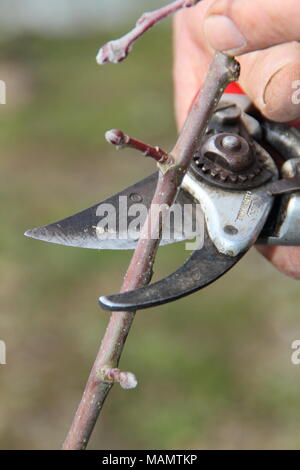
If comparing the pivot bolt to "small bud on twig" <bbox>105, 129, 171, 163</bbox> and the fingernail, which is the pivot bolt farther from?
"small bud on twig" <bbox>105, 129, 171, 163</bbox>

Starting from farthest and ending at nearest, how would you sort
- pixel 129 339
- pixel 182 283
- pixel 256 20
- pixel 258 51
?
pixel 129 339 → pixel 258 51 → pixel 256 20 → pixel 182 283

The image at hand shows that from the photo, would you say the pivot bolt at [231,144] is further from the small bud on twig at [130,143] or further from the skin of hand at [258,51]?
the small bud on twig at [130,143]

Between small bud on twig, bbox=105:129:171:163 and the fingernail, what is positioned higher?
the fingernail

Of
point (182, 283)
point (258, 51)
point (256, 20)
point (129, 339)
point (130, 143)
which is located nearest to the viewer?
point (130, 143)

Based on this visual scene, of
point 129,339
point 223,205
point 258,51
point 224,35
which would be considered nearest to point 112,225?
point 223,205

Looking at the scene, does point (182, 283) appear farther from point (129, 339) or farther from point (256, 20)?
point (129, 339)

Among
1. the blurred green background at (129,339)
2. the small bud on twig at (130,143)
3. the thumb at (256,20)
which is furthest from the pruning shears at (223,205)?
the blurred green background at (129,339)

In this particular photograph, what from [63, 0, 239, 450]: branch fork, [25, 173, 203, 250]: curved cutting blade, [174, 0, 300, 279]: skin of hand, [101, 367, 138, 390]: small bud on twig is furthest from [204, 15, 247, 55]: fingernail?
[101, 367, 138, 390]: small bud on twig
